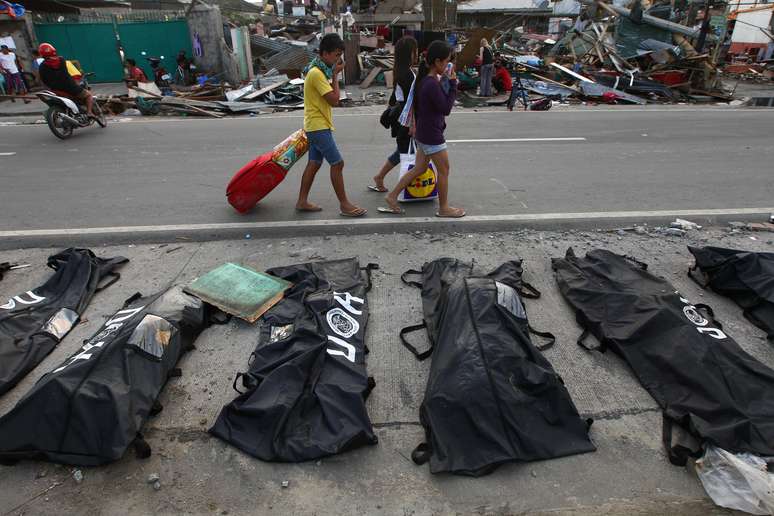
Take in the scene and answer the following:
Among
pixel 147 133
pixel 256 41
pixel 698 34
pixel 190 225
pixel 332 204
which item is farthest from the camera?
pixel 256 41

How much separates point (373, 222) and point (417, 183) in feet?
2.57

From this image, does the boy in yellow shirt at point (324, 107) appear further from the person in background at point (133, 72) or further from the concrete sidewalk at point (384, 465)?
the person in background at point (133, 72)

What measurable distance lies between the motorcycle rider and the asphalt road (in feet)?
2.57

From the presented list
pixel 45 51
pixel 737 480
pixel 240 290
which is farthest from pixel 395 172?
pixel 45 51

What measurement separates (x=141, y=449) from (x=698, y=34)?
22281 millimetres

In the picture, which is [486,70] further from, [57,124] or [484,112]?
[57,124]

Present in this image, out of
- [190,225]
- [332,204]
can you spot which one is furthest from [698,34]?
[190,225]

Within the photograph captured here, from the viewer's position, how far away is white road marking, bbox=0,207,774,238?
4.73 meters

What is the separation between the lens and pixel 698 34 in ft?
57.9

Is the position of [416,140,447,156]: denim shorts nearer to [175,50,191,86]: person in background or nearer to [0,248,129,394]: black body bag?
[0,248,129,394]: black body bag

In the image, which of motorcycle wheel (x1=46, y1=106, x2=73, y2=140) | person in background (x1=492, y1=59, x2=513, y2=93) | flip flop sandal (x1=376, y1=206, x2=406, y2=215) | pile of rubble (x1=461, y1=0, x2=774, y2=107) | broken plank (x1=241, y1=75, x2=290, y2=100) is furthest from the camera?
person in background (x1=492, y1=59, x2=513, y2=93)

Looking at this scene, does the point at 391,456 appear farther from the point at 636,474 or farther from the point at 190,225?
the point at 190,225

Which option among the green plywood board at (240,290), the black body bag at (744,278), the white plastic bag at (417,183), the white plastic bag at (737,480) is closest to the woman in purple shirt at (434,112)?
the white plastic bag at (417,183)

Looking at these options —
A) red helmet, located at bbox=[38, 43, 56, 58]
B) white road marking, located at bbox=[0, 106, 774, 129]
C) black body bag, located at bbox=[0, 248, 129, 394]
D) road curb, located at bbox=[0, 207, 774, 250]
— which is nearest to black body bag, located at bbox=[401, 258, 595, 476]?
road curb, located at bbox=[0, 207, 774, 250]
